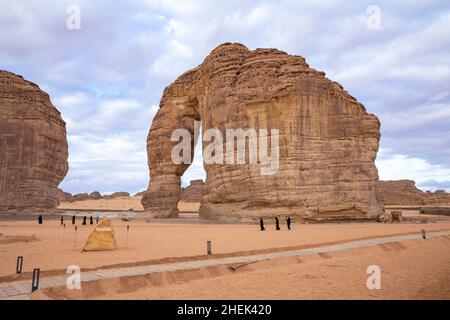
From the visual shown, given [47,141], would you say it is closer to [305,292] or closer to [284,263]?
[284,263]

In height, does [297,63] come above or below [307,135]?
above

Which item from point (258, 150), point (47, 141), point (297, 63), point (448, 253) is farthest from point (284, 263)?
point (47, 141)

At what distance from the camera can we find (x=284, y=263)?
1198 centimetres

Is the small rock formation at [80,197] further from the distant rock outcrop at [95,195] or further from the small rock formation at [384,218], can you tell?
the small rock formation at [384,218]

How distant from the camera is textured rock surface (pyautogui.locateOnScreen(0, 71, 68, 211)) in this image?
44219mm

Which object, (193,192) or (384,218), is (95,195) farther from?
(384,218)

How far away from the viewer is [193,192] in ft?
324

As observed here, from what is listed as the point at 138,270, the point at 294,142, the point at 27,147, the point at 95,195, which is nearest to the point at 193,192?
the point at 95,195

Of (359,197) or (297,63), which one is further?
(297,63)

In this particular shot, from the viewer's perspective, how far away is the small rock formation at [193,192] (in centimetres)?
9569

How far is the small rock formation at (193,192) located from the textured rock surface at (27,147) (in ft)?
160

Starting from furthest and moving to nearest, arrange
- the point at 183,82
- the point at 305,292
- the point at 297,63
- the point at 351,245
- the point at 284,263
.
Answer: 1. the point at 183,82
2. the point at 297,63
3. the point at 351,245
4. the point at 284,263
5. the point at 305,292

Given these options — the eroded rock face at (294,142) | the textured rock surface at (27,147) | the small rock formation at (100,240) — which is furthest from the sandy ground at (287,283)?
the textured rock surface at (27,147)
